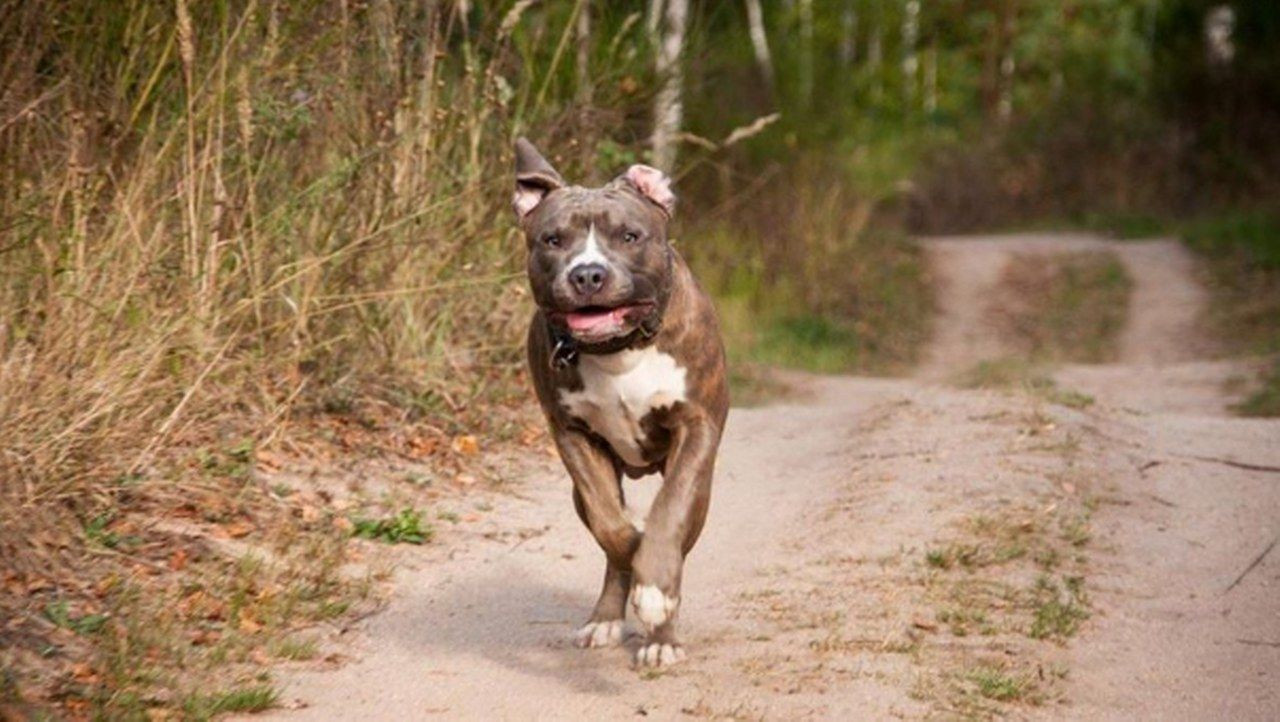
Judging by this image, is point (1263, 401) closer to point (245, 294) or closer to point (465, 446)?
point (465, 446)

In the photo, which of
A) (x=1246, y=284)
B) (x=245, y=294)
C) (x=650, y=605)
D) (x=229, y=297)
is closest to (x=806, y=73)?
(x=1246, y=284)

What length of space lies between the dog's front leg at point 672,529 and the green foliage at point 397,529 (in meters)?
2.01

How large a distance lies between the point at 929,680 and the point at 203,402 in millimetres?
3329

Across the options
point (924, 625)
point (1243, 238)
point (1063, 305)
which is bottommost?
point (1063, 305)

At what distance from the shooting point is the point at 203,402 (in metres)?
8.04

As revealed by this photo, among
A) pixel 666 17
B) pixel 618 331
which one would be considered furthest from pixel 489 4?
pixel 618 331

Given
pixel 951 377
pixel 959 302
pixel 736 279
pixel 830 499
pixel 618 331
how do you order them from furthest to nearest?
pixel 959 302, pixel 736 279, pixel 951 377, pixel 830 499, pixel 618 331

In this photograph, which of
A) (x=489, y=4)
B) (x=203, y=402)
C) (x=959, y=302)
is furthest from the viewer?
(x=959, y=302)

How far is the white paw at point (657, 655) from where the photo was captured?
6.33m

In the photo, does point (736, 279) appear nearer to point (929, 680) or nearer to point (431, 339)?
point (431, 339)

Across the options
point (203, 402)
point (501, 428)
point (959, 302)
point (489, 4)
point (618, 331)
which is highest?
point (489, 4)

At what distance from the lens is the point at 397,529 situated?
26.9ft

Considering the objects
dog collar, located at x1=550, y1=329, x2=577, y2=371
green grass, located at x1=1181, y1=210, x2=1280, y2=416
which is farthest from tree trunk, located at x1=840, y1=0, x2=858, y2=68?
dog collar, located at x1=550, y1=329, x2=577, y2=371

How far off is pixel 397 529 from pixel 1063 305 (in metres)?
14.9
